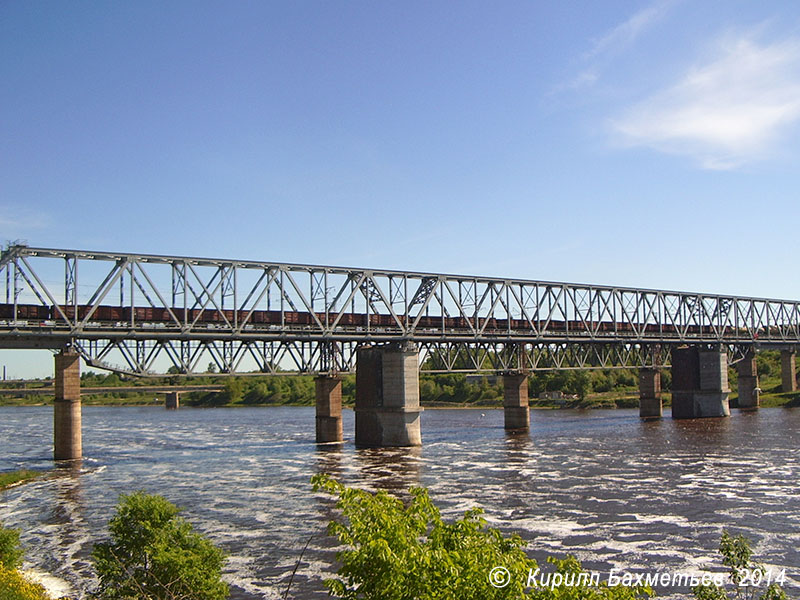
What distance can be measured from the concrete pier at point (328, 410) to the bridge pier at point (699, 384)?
181ft

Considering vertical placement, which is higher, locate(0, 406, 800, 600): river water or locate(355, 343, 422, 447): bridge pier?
locate(355, 343, 422, 447): bridge pier

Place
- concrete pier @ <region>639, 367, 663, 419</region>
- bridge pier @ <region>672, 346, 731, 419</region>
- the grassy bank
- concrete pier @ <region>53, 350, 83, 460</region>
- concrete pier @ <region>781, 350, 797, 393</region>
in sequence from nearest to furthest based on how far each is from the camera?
1. concrete pier @ <region>53, 350, 83, 460</region>
2. bridge pier @ <region>672, 346, 731, 419</region>
3. concrete pier @ <region>639, 367, 663, 419</region>
4. concrete pier @ <region>781, 350, 797, 393</region>
5. the grassy bank

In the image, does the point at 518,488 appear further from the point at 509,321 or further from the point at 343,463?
the point at 509,321

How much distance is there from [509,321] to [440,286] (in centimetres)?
1099

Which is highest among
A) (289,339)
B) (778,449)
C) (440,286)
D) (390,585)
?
(440,286)

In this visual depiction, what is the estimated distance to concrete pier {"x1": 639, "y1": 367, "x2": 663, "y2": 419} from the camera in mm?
109812

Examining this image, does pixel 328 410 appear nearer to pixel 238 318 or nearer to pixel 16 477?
pixel 238 318

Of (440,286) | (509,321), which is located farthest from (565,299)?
(440,286)

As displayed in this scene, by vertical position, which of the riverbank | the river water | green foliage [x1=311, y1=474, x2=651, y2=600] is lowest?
the river water

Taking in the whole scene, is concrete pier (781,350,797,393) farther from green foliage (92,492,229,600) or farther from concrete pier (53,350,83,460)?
green foliage (92,492,229,600)

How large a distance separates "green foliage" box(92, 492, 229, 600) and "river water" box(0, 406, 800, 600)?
4.49 m

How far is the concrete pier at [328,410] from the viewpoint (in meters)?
76.5

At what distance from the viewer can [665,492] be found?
144ft

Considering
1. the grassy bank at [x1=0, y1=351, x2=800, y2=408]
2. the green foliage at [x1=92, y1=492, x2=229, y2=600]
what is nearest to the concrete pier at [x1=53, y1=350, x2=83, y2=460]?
the green foliage at [x1=92, y1=492, x2=229, y2=600]
